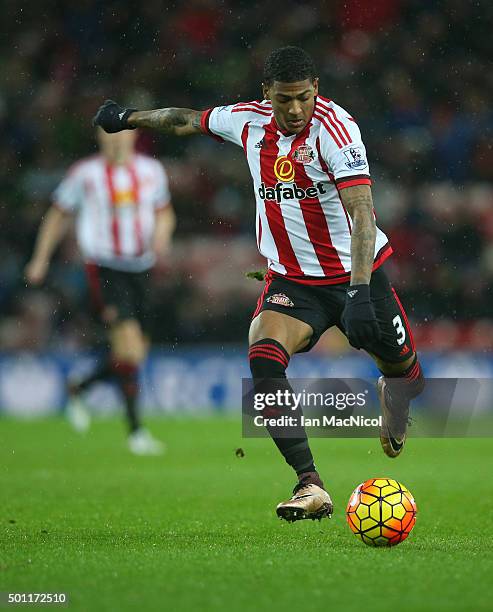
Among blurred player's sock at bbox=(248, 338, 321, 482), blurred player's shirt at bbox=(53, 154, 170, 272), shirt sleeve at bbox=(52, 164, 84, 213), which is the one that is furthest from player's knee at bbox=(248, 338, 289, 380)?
shirt sleeve at bbox=(52, 164, 84, 213)

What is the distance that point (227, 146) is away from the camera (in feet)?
50.4

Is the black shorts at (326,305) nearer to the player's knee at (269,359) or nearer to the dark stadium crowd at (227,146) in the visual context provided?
the player's knee at (269,359)

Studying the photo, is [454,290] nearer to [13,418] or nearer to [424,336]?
[424,336]

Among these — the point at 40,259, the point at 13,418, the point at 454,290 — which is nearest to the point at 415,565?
the point at 40,259

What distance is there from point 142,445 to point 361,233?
508cm

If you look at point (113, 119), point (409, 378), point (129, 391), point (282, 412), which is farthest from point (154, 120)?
point (129, 391)

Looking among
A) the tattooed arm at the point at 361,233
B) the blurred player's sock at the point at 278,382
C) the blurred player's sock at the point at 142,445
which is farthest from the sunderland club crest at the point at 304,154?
→ the blurred player's sock at the point at 142,445

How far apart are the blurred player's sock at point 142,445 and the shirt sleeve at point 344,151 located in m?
4.85

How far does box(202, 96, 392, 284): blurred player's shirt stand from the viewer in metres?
5.38

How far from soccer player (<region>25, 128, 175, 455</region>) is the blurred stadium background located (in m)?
2.92

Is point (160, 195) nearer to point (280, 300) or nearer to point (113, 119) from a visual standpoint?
point (113, 119)

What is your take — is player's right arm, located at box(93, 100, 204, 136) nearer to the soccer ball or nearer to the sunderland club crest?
the sunderland club crest

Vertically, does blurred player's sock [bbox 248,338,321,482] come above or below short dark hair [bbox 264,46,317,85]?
below

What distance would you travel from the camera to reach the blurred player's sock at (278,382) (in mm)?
5188
